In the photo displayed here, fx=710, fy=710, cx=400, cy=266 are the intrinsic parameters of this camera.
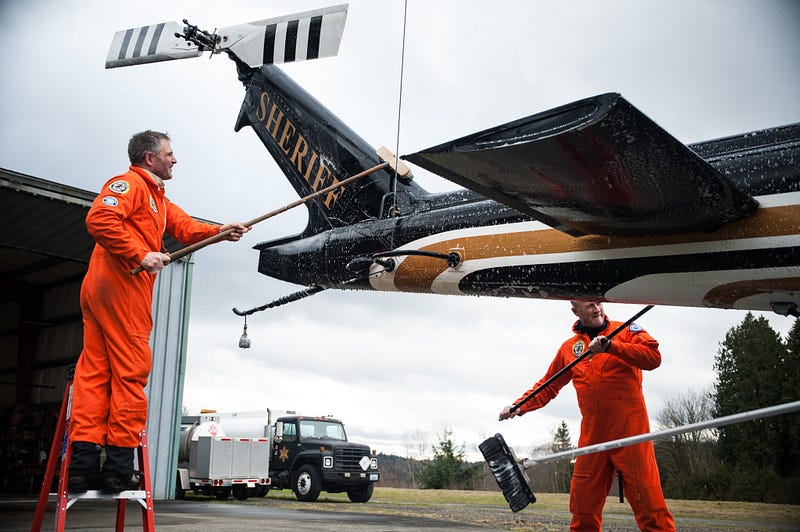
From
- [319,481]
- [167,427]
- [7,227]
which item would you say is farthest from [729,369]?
[7,227]

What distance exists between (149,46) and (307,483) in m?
11.7

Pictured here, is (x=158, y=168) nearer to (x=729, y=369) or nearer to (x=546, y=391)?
(x=546, y=391)

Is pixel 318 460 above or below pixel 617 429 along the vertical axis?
below

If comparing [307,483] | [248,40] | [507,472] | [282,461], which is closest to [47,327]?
[282,461]

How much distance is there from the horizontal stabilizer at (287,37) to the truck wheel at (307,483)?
1134cm

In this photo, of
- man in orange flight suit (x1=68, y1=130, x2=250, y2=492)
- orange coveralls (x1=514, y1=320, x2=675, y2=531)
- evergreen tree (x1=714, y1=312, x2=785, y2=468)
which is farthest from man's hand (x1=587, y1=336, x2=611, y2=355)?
evergreen tree (x1=714, y1=312, x2=785, y2=468)

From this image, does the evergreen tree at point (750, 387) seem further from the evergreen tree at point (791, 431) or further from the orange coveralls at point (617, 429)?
the orange coveralls at point (617, 429)

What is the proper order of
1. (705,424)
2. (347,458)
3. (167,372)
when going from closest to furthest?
(705,424) → (167,372) → (347,458)

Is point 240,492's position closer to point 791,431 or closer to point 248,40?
point 248,40

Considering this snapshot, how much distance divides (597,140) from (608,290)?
1.07m

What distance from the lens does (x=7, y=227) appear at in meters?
11.5

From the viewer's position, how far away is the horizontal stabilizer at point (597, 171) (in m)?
1.97

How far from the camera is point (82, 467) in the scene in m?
2.84

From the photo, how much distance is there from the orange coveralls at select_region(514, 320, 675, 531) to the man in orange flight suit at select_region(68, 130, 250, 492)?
227 centimetres
